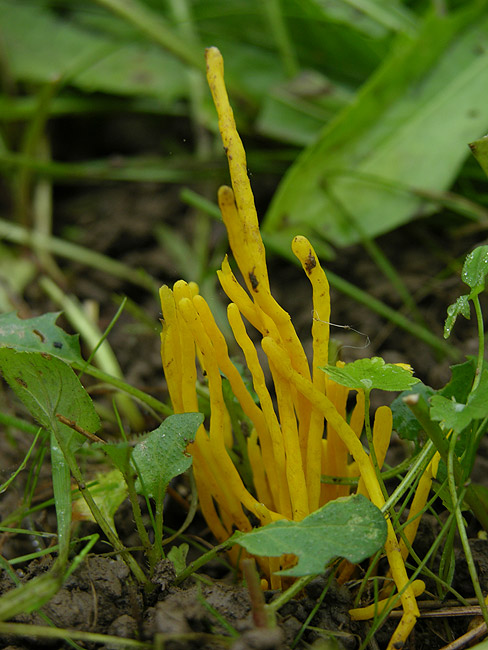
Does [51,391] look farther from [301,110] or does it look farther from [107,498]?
[301,110]

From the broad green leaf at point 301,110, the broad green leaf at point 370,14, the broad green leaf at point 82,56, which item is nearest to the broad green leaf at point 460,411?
the broad green leaf at point 301,110

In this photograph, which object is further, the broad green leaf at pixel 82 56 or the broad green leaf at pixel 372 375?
the broad green leaf at pixel 82 56

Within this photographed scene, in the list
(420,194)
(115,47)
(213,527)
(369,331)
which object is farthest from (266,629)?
(115,47)

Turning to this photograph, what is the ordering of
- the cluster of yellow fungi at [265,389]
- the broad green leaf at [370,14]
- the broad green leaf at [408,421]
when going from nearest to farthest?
the cluster of yellow fungi at [265,389], the broad green leaf at [408,421], the broad green leaf at [370,14]

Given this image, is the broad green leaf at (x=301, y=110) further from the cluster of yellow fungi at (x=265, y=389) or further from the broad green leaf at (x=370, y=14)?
the cluster of yellow fungi at (x=265, y=389)

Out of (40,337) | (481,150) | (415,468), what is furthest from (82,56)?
(415,468)

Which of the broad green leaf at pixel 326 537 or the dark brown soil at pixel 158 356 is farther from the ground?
the broad green leaf at pixel 326 537

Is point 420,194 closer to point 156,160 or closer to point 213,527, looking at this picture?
point 156,160
